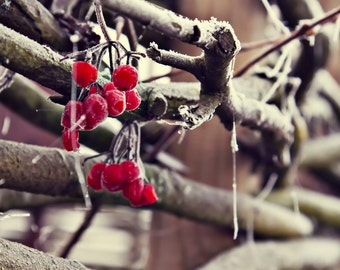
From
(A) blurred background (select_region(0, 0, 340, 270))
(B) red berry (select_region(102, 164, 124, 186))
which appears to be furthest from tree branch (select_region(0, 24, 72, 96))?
(A) blurred background (select_region(0, 0, 340, 270))

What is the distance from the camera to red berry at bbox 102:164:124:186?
68 cm

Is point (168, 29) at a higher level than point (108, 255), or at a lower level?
higher

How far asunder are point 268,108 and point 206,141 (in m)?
0.36

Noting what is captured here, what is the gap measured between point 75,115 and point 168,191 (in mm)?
525

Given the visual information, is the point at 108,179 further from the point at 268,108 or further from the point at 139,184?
the point at 268,108

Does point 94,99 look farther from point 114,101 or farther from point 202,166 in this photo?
point 202,166

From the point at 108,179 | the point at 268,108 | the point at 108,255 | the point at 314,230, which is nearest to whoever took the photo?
the point at 108,179

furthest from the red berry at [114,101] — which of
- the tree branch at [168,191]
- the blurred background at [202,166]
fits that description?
the blurred background at [202,166]

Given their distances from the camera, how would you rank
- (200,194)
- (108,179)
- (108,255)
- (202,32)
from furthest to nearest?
1. (108,255)
2. (200,194)
3. (108,179)
4. (202,32)

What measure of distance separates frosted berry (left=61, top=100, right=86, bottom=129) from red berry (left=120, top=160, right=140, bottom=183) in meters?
0.14

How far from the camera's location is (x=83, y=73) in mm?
553

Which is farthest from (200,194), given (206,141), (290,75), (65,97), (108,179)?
(65,97)

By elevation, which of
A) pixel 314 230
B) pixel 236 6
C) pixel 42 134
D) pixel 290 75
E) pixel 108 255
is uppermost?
pixel 236 6

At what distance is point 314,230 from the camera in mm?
1605
